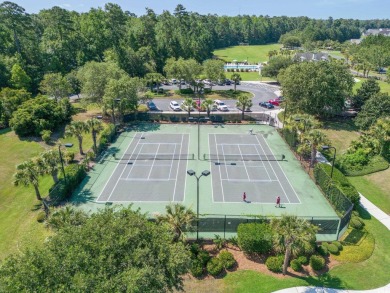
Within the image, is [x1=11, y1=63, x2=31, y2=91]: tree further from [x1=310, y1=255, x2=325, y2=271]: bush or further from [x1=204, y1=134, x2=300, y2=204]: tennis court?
[x1=310, y1=255, x2=325, y2=271]: bush

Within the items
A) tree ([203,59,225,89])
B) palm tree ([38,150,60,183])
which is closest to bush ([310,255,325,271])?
palm tree ([38,150,60,183])

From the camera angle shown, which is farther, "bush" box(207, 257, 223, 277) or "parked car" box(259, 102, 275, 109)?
"parked car" box(259, 102, 275, 109)

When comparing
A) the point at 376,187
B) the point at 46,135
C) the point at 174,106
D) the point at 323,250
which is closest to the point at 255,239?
the point at 323,250

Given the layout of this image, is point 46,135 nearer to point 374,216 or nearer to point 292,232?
point 292,232

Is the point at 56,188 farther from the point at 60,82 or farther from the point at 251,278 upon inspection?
the point at 60,82

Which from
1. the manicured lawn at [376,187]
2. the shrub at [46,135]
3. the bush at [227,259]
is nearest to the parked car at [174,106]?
the shrub at [46,135]

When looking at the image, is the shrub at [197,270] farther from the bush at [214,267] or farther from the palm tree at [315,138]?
the palm tree at [315,138]

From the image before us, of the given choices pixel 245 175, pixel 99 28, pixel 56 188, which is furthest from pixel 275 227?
pixel 99 28
